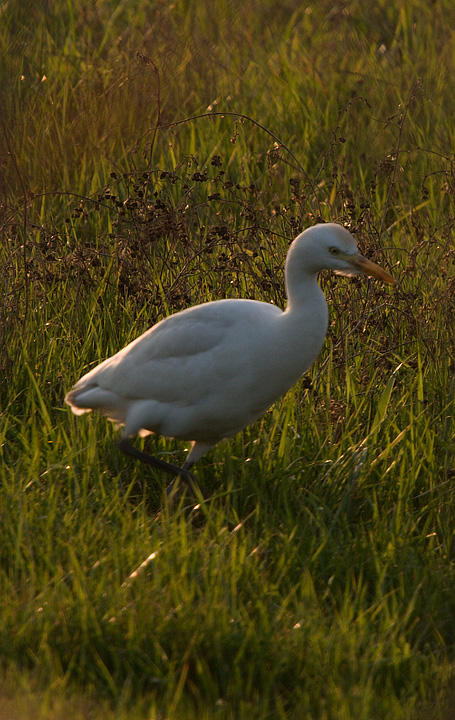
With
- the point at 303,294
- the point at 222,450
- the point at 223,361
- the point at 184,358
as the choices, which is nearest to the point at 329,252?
the point at 303,294

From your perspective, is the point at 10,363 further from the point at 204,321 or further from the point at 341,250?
the point at 341,250

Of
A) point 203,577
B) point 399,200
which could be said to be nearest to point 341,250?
point 203,577

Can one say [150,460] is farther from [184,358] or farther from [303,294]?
[303,294]

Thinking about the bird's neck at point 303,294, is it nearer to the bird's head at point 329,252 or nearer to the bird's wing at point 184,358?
the bird's head at point 329,252

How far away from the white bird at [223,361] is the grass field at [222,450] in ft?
0.77

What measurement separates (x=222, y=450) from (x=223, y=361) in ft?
1.90

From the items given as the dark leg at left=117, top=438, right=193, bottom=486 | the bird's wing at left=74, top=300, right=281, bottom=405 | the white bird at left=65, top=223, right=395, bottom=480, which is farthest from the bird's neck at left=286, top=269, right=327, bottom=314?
the dark leg at left=117, top=438, right=193, bottom=486

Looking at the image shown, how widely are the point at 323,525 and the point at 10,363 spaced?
1742mm

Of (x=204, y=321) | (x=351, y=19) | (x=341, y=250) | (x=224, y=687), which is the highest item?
(x=351, y=19)

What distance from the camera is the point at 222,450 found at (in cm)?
388

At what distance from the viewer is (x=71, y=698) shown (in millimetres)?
2486

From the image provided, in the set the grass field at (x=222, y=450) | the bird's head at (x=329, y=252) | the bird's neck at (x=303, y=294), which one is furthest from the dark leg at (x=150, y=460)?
the bird's head at (x=329, y=252)

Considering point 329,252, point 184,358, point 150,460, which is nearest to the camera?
point 329,252

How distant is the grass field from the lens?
105 inches
